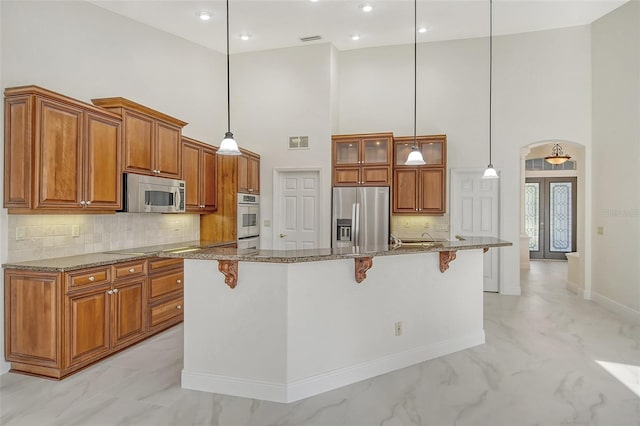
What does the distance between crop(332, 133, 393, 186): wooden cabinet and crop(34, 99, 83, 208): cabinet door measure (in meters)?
3.68

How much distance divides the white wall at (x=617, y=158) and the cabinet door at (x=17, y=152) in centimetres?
664

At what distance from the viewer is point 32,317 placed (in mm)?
3146

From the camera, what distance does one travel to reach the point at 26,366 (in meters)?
3.19

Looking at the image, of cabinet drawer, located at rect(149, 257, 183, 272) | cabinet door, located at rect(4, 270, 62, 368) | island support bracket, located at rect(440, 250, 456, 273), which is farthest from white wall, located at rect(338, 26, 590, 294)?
cabinet door, located at rect(4, 270, 62, 368)

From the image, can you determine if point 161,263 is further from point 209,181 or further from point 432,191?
point 432,191


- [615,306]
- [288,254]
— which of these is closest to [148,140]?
[288,254]

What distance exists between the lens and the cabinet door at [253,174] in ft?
Answer: 20.2

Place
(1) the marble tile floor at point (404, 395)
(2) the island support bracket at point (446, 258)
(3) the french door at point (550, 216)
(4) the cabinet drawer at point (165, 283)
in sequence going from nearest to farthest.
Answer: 1. (1) the marble tile floor at point (404, 395)
2. (2) the island support bracket at point (446, 258)
3. (4) the cabinet drawer at point (165, 283)
4. (3) the french door at point (550, 216)

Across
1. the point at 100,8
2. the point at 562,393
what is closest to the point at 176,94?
the point at 100,8

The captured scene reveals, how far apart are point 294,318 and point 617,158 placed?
524 centimetres

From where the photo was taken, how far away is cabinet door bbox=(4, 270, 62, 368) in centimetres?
308

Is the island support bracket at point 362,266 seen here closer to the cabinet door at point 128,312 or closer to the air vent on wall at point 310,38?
the cabinet door at point 128,312

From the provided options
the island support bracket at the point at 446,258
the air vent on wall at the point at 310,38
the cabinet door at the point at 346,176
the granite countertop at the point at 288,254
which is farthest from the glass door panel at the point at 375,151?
the granite countertop at the point at 288,254

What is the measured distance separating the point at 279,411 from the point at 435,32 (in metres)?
5.69
